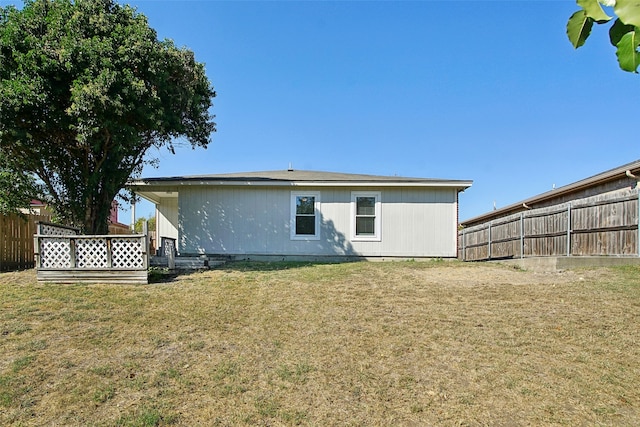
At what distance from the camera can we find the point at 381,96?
1562 centimetres

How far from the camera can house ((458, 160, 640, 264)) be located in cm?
901

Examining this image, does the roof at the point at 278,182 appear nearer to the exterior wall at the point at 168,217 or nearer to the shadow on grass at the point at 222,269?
the exterior wall at the point at 168,217

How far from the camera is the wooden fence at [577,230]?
8945 mm

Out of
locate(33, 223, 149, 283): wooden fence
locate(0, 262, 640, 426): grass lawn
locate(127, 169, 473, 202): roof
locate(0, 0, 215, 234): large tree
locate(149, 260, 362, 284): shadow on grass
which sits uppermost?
locate(0, 0, 215, 234): large tree

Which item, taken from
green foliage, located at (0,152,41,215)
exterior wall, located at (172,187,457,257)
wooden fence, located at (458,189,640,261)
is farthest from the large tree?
wooden fence, located at (458,189,640,261)

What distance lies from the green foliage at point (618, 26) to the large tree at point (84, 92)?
29.6ft

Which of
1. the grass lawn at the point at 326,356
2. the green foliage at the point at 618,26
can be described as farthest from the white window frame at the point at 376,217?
the green foliage at the point at 618,26

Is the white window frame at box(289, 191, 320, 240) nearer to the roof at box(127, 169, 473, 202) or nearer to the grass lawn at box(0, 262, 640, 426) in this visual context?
the roof at box(127, 169, 473, 202)

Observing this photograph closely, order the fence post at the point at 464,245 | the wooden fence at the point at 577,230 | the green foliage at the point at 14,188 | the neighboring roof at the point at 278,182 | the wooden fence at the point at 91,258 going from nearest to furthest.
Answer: the wooden fence at the point at 91,258 → the wooden fence at the point at 577,230 → the green foliage at the point at 14,188 → the neighboring roof at the point at 278,182 → the fence post at the point at 464,245

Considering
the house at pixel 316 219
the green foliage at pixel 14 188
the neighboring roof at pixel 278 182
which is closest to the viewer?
the green foliage at pixel 14 188

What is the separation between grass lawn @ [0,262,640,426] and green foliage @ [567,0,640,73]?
10.9 ft

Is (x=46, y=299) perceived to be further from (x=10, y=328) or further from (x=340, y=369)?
(x=340, y=369)

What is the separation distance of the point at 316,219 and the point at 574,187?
9.95 meters

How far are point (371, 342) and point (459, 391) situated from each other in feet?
4.53
